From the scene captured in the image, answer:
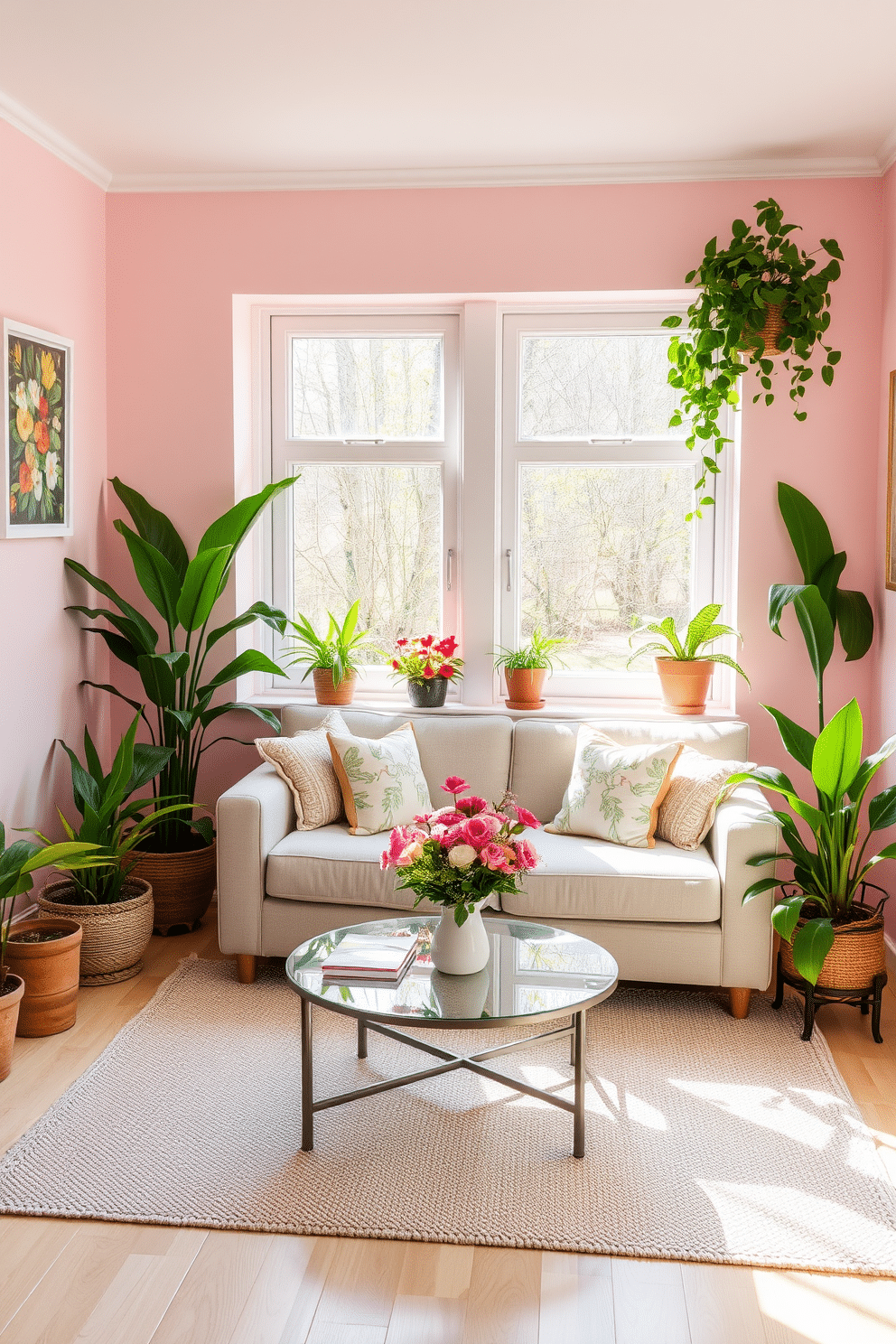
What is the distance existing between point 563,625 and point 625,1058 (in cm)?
180

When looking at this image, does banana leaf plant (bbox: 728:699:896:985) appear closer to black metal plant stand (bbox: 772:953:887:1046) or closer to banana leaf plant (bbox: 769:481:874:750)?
black metal plant stand (bbox: 772:953:887:1046)

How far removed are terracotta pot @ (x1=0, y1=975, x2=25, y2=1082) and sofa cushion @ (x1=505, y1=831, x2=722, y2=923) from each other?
4.37 ft

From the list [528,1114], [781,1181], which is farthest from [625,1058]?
[781,1181]

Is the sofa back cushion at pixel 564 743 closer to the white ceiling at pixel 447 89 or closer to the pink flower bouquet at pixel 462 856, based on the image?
the pink flower bouquet at pixel 462 856

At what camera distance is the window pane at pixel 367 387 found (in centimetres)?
432

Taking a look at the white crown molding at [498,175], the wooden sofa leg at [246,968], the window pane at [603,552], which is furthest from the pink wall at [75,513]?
the window pane at [603,552]

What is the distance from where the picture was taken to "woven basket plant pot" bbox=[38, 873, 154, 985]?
3.37 metres

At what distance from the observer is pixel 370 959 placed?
2596mm

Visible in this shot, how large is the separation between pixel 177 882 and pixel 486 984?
1652 mm

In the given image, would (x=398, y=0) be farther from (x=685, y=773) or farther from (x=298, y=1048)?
(x=298, y=1048)

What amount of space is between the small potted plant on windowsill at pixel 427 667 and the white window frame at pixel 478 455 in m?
0.19

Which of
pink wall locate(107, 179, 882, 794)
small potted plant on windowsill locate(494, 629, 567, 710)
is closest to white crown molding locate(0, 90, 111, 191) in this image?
pink wall locate(107, 179, 882, 794)

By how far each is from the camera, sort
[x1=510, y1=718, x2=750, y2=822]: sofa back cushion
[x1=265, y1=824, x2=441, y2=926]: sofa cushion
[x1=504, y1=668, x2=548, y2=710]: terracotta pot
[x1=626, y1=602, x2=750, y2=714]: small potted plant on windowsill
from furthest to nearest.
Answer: [x1=504, y1=668, x2=548, y2=710]: terracotta pot < [x1=626, y1=602, x2=750, y2=714]: small potted plant on windowsill < [x1=510, y1=718, x2=750, y2=822]: sofa back cushion < [x1=265, y1=824, x2=441, y2=926]: sofa cushion

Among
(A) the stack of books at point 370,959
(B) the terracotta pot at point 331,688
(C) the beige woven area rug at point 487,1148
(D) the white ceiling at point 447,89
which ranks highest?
(D) the white ceiling at point 447,89
